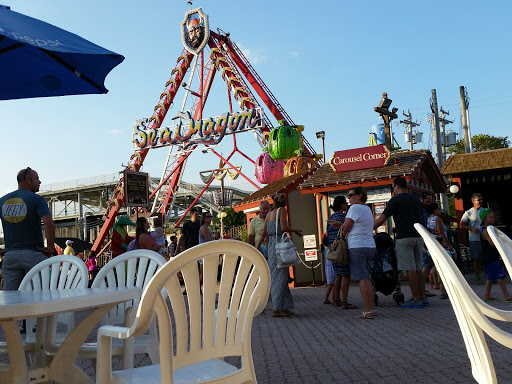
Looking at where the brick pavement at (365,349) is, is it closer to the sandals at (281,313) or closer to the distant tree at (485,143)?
the sandals at (281,313)

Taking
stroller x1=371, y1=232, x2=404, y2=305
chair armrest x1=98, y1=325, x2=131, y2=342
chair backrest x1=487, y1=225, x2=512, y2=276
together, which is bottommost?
stroller x1=371, y1=232, x2=404, y2=305

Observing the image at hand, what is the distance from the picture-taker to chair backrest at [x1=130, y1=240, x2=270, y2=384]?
2037 millimetres

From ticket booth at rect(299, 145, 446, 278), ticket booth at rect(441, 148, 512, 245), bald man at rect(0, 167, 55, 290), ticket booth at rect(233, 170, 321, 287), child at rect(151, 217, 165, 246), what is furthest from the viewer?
ticket booth at rect(441, 148, 512, 245)

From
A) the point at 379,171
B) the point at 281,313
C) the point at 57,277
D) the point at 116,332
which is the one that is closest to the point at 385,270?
the point at 281,313

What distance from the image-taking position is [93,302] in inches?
94.9

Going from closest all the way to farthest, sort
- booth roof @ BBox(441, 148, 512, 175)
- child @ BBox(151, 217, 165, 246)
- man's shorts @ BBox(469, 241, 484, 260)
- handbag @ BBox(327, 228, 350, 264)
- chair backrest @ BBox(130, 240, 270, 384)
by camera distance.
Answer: chair backrest @ BBox(130, 240, 270, 384) → handbag @ BBox(327, 228, 350, 264) → man's shorts @ BBox(469, 241, 484, 260) → child @ BBox(151, 217, 165, 246) → booth roof @ BBox(441, 148, 512, 175)

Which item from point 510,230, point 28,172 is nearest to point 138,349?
point 28,172

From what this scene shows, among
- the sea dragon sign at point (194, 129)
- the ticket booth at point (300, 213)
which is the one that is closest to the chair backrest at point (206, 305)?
the ticket booth at point (300, 213)

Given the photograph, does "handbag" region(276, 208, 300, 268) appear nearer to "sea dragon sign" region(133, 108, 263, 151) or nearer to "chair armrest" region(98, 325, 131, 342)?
"chair armrest" region(98, 325, 131, 342)

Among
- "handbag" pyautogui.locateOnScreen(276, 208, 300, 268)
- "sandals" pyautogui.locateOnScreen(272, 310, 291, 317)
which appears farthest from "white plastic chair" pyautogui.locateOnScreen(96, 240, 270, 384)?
"sandals" pyautogui.locateOnScreen(272, 310, 291, 317)

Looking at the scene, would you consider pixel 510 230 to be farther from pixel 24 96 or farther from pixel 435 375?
pixel 24 96

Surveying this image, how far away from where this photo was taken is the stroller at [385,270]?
8.06m

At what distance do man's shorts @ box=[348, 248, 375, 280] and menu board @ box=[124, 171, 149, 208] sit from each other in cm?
677

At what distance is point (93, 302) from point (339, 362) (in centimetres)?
271
